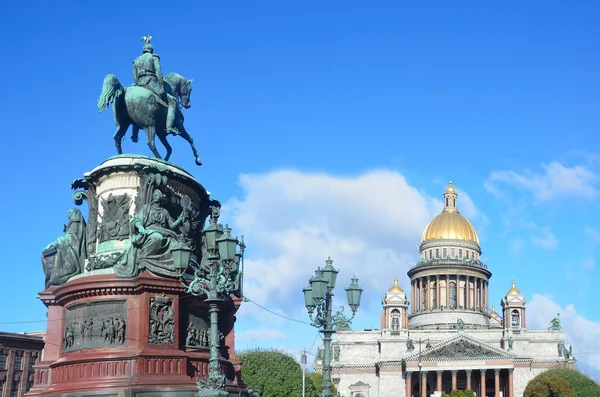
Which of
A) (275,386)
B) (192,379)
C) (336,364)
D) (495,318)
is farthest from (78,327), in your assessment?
(495,318)

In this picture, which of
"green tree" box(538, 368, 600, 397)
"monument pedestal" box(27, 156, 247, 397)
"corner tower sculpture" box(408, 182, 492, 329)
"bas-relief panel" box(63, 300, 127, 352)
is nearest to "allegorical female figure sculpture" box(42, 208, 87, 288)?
"monument pedestal" box(27, 156, 247, 397)

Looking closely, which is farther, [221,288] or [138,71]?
[138,71]

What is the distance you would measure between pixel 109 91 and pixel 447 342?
298 ft

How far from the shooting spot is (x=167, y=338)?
23.8m

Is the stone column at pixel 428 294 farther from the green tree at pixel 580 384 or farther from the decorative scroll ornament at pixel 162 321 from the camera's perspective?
the decorative scroll ornament at pixel 162 321

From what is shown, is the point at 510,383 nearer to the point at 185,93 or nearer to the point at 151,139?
the point at 185,93

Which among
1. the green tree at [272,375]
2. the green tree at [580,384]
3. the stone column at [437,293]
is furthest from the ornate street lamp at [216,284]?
the stone column at [437,293]

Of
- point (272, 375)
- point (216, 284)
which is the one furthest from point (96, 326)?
point (272, 375)

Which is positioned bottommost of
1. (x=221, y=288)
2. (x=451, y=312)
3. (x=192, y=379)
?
(x=192, y=379)

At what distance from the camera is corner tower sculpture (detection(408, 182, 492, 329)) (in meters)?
123

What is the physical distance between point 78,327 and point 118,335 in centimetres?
152

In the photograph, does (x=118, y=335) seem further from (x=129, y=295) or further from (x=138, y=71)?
(x=138, y=71)

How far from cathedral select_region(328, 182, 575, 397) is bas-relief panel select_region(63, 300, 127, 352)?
8911 cm

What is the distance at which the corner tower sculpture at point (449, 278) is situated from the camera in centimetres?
12281
